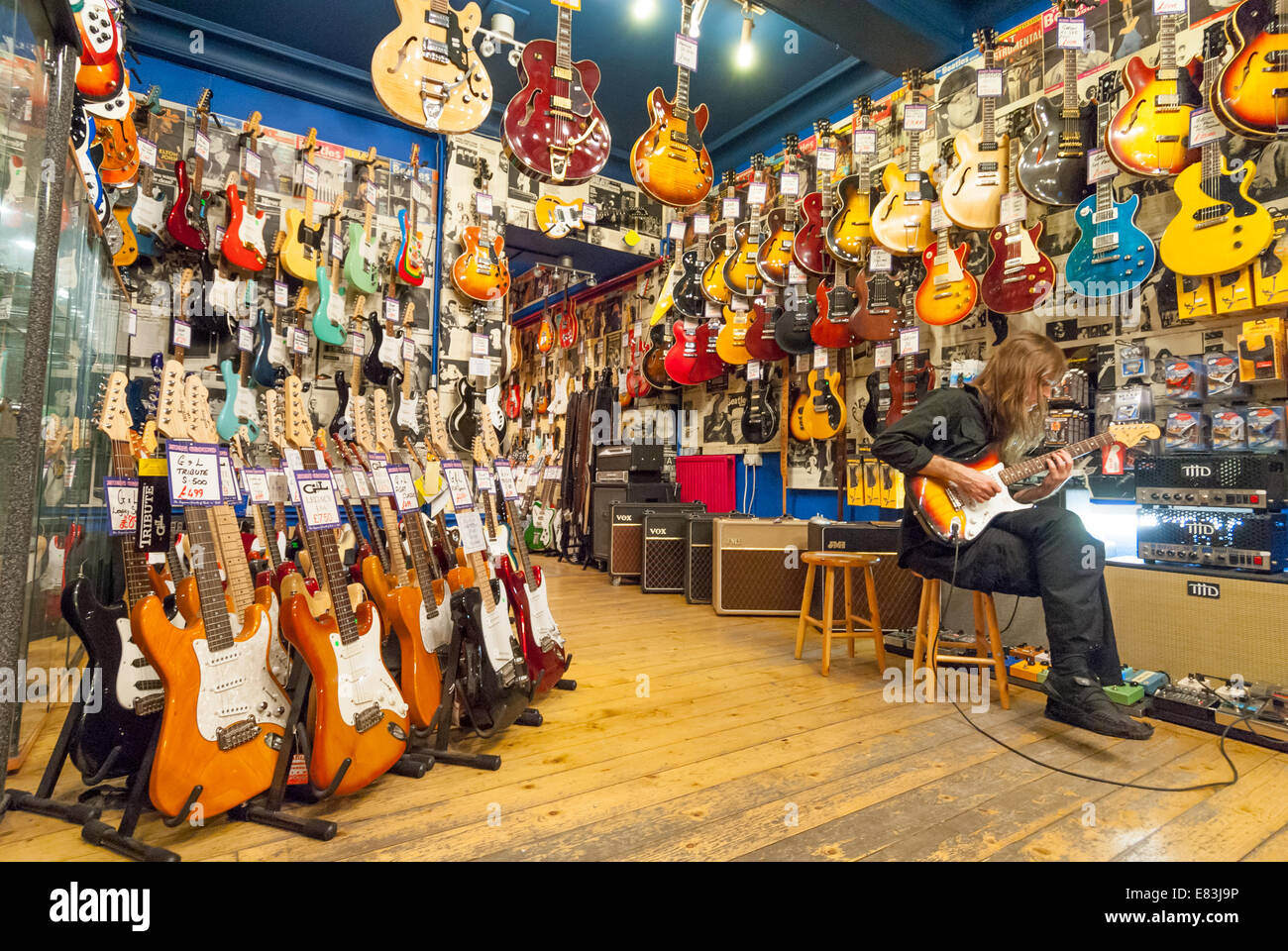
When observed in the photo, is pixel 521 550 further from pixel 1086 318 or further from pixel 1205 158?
pixel 1205 158

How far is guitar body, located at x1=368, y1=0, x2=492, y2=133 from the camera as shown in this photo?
2850 millimetres

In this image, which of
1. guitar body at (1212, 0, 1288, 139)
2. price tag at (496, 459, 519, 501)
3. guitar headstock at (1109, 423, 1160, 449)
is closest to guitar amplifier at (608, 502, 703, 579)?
price tag at (496, 459, 519, 501)

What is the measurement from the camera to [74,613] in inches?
51.4

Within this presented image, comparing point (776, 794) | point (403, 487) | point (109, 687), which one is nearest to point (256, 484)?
point (403, 487)

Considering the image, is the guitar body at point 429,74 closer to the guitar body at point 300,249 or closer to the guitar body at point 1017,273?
the guitar body at point 300,249

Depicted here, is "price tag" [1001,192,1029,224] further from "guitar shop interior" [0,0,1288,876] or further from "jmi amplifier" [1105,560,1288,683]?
"jmi amplifier" [1105,560,1288,683]

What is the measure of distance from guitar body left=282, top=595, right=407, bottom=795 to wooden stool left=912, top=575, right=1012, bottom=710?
1701 millimetres

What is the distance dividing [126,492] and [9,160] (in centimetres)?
74

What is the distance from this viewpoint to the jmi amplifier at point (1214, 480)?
2145mm

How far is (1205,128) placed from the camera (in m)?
2.42

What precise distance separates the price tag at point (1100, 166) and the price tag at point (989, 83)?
1.91 ft

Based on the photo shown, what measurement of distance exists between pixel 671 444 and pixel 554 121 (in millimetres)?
2806

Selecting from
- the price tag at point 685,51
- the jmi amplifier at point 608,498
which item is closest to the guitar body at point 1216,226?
the price tag at point 685,51

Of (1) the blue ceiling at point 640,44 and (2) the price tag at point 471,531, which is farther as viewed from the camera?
(1) the blue ceiling at point 640,44
